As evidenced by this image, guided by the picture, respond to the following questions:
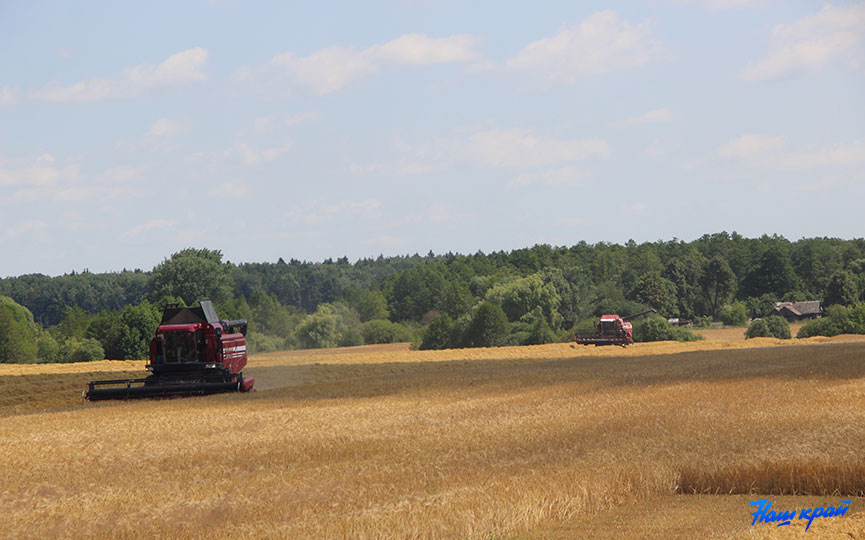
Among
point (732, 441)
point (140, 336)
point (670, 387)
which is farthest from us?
point (140, 336)

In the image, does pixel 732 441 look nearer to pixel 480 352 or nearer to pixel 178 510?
pixel 178 510

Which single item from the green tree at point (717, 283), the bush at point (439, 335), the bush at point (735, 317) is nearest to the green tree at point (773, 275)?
the green tree at point (717, 283)

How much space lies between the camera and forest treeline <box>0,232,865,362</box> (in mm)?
87312

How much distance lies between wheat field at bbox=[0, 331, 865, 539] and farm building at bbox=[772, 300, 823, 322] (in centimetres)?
12255

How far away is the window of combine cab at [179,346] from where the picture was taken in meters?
31.9

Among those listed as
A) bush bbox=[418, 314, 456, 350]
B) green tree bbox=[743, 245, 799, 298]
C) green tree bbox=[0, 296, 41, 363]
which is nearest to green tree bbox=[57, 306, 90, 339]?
green tree bbox=[0, 296, 41, 363]

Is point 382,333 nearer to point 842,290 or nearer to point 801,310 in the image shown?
point 842,290

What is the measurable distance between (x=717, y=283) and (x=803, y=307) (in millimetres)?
17952

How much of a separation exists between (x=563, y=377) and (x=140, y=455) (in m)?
22.4

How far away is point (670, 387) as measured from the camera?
2881 cm

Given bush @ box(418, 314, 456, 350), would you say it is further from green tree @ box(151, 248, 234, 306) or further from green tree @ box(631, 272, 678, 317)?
green tree @ box(631, 272, 678, 317)

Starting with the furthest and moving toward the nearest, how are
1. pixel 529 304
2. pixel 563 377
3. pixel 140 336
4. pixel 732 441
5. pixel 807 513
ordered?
pixel 529 304 < pixel 140 336 < pixel 563 377 < pixel 732 441 < pixel 807 513

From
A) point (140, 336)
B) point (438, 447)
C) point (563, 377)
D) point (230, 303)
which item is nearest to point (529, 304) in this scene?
point (230, 303)

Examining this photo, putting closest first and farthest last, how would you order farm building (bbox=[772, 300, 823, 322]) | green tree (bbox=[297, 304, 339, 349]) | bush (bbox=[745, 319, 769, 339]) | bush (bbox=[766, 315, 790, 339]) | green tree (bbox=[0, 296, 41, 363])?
bush (bbox=[766, 315, 790, 339]) < bush (bbox=[745, 319, 769, 339]) < green tree (bbox=[0, 296, 41, 363]) < green tree (bbox=[297, 304, 339, 349]) < farm building (bbox=[772, 300, 823, 322])
